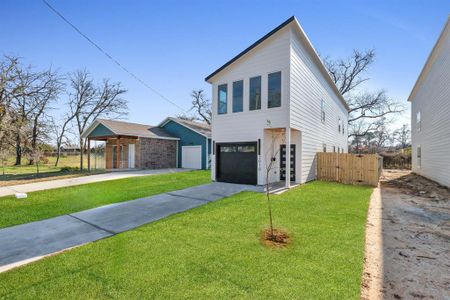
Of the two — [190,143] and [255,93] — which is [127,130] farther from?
[255,93]

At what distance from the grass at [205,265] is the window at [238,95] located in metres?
6.54

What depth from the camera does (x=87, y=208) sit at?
20.6 ft

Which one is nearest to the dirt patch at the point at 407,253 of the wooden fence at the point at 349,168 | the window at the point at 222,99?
the wooden fence at the point at 349,168

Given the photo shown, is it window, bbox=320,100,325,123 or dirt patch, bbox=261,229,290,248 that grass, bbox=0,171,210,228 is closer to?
dirt patch, bbox=261,229,290,248

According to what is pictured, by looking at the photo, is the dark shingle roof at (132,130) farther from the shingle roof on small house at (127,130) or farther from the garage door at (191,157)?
the garage door at (191,157)

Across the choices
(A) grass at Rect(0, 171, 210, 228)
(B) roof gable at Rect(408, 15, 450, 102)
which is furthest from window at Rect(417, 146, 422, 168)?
(A) grass at Rect(0, 171, 210, 228)

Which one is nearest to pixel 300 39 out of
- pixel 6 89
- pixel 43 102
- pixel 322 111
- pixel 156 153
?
pixel 322 111

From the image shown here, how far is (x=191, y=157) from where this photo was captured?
20.0 metres

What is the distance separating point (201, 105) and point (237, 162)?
1027 inches

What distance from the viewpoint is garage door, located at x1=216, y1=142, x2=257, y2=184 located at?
10.2 meters

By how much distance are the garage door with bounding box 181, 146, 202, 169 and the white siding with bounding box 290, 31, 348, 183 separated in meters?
10.2

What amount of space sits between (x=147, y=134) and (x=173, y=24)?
1011 cm

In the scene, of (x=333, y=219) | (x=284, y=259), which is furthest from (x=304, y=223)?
(x=284, y=259)

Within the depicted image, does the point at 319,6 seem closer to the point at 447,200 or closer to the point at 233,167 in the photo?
the point at 233,167
